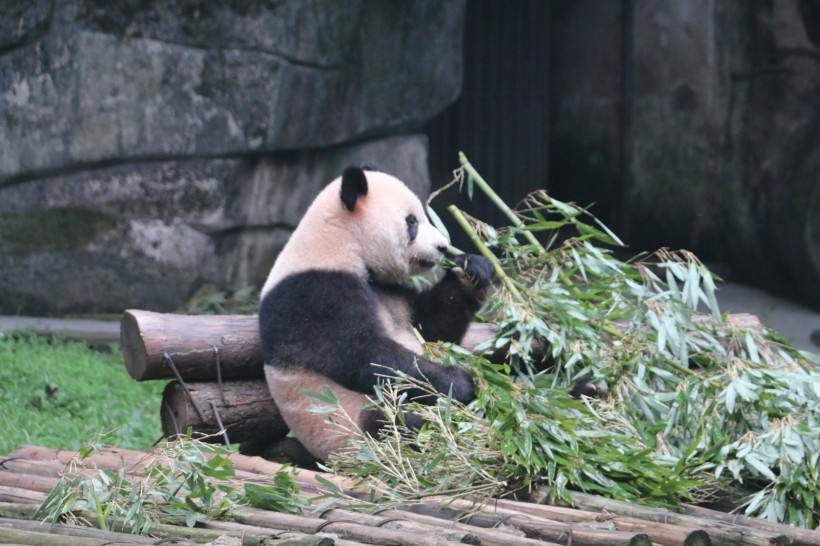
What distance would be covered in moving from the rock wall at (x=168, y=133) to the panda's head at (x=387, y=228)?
315cm

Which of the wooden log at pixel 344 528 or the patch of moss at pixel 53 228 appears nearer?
the wooden log at pixel 344 528

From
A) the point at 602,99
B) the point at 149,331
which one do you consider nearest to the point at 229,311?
the point at 149,331

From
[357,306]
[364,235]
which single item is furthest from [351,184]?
[357,306]

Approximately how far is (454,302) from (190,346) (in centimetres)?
81

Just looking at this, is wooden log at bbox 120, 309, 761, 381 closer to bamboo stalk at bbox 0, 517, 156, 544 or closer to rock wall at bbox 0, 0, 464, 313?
bamboo stalk at bbox 0, 517, 156, 544

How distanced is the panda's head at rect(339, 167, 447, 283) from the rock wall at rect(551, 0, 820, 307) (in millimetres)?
4292

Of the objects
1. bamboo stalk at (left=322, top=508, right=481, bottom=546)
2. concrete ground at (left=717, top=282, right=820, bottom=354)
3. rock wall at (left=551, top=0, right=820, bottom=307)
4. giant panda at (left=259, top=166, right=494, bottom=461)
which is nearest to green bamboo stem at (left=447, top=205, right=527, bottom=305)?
giant panda at (left=259, top=166, right=494, bottom=461)

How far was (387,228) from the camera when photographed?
312cm

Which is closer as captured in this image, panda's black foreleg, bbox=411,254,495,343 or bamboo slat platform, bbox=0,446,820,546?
bamboo slat platform, bbox=0,446,820,546

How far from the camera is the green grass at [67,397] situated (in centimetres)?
439

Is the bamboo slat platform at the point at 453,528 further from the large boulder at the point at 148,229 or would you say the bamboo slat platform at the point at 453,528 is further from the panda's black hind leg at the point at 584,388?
the large boulder at the point at 148,229

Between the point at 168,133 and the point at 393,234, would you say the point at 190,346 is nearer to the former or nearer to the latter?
the point at 393,234

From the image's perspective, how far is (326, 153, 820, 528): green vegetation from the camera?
258 cm

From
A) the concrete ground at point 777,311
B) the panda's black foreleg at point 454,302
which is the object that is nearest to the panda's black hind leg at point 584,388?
the panda's black foreleg at point 454,302
